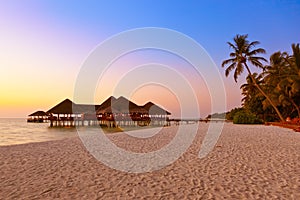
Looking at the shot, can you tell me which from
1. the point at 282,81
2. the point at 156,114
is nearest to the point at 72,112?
the point at 156,114

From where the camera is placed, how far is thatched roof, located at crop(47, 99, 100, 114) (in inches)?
1396

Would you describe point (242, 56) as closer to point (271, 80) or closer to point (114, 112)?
point (271, 80)

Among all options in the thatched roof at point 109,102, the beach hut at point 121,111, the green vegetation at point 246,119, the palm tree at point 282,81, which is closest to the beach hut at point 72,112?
the thatched roof at point 109,102

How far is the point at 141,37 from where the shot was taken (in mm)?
14211

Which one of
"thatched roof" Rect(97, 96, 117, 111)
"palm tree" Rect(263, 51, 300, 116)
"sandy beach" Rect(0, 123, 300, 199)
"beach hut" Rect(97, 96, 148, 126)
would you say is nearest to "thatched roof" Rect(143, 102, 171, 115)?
"beach hut" Rect(97, 96, 148, 126)

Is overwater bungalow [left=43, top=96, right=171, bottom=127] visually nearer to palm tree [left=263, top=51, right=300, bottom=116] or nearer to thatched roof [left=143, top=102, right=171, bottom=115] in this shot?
thatched roof [left=143, top=102, right=171, bottom=115]

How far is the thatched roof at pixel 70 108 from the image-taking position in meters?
35.5

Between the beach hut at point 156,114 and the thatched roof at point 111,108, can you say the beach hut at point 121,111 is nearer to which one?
the thatched roof at point 111,108

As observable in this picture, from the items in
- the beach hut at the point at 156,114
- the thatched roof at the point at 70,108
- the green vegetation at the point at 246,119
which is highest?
the thatched roof at the point at 70,108

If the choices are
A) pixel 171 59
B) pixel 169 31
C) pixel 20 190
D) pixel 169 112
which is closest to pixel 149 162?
pixel 20 190

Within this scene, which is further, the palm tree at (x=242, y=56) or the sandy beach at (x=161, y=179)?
the palm tree at (x=242, y=56)

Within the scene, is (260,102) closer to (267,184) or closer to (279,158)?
(279,158)

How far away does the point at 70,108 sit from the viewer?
120 feet

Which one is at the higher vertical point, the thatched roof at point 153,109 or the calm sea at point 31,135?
the thatched roof at point 153,109
